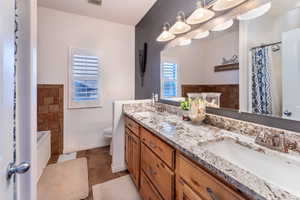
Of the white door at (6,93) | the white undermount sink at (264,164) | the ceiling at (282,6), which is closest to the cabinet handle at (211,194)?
the white undermount sink at (264,164)

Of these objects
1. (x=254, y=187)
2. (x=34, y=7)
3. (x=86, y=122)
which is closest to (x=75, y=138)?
(x=86, y=122)

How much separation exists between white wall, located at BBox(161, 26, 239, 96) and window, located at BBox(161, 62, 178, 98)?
105mm

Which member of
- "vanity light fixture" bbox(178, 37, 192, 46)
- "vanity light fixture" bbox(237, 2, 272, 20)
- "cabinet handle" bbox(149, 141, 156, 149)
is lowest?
"cabinet handle" bbox(149, 141, 156, 149)

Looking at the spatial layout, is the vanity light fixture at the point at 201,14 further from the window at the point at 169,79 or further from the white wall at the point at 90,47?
the white wall at the point at 90,47

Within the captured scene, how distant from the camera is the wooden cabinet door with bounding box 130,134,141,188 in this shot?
1.63 m

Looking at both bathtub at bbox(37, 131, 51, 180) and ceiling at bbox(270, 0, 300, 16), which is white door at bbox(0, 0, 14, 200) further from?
bathtub at bbox(37, 131, 51, 180)

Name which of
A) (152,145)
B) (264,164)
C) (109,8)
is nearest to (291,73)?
(264,164)

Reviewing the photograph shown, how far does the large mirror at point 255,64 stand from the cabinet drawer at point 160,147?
69 cm

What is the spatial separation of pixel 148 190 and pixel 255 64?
141cm

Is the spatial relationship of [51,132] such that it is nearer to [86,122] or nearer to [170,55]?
[86,122]

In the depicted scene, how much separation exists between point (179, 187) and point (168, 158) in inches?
7.3

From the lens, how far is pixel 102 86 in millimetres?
3062

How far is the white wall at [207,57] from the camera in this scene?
132 centimetres

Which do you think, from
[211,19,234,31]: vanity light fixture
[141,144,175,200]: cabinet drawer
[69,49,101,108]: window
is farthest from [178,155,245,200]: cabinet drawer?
[69,49,101,108]: window
